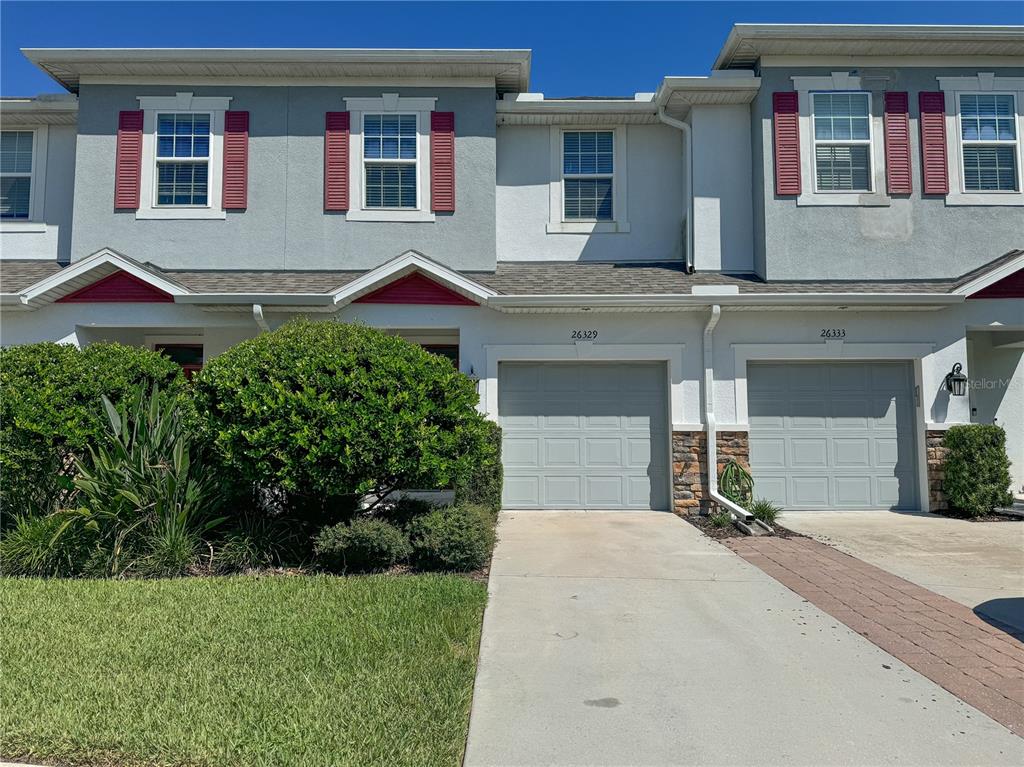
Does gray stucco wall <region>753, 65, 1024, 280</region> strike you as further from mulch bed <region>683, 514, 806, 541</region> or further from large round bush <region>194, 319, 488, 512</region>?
large round bush <region>194, 319, 488, 512</region>

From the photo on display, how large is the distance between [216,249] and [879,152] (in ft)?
35.2

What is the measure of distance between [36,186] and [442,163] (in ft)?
22.9

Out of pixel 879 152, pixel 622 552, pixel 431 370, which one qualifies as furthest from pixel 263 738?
pixel 879 152

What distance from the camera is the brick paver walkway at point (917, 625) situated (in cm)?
436

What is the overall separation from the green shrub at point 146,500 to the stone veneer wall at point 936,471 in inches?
389

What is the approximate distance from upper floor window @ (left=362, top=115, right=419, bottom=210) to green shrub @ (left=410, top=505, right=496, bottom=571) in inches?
250

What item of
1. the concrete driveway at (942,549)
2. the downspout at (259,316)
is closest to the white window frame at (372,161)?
the downspout at (259,316)

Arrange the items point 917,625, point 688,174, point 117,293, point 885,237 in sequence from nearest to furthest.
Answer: point 917,625
point 117,293
point 885,237
point 688,174

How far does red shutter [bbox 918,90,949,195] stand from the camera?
11438 millimetres

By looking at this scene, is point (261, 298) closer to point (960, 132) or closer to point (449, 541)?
point (449, 541)

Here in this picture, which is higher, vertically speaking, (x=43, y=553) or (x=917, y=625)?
(x=43, y=553)

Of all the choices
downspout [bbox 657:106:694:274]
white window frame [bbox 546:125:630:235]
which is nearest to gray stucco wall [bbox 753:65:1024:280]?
downspout [bbox 657:106:694:274]

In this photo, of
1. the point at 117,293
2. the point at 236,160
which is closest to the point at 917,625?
the point at 117,293

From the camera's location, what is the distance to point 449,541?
7031 millimetres
